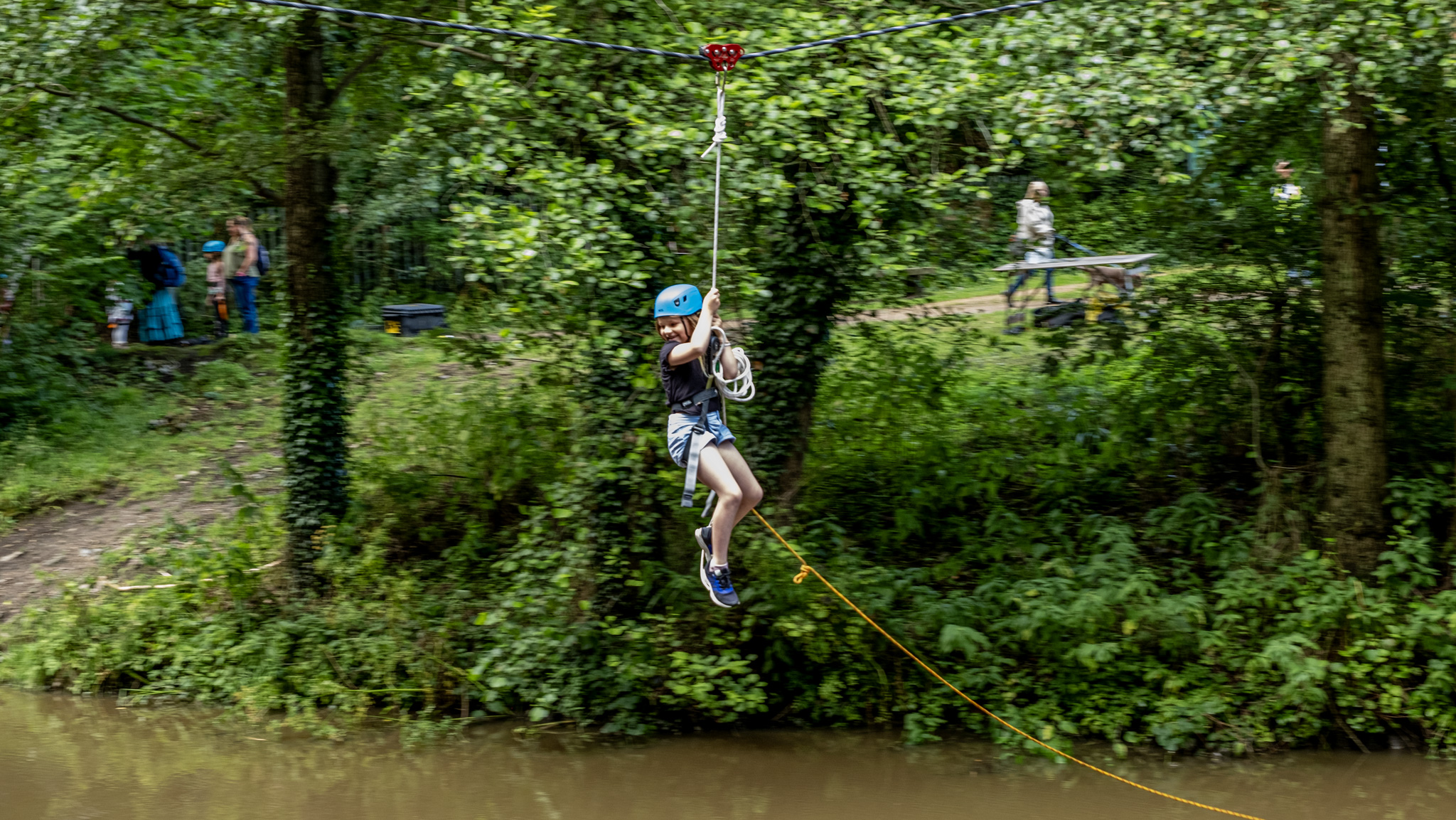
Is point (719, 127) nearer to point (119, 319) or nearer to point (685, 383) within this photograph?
point (685, 383)

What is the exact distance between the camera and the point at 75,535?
476 inches

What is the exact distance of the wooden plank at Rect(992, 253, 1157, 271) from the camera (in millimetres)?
9883

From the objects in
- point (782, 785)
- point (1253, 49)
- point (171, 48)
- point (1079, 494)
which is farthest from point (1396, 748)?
point (171, 48)

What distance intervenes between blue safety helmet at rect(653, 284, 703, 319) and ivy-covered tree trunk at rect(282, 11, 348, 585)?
4.90 metres

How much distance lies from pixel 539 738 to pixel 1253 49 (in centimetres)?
660

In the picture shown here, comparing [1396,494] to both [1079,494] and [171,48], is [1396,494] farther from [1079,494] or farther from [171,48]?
[171,48]

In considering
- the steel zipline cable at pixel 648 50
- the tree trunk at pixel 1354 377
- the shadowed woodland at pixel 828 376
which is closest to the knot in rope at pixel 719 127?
the steel zipline cable at pixel 648 50

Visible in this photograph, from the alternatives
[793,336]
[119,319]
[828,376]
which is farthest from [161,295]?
[793,336]

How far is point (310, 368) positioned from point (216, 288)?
569 cm

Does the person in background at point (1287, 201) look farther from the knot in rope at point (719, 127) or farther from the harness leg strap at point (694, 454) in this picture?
the harness leg strap at point (694, 454)

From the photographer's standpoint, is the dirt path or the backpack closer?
the dirt path

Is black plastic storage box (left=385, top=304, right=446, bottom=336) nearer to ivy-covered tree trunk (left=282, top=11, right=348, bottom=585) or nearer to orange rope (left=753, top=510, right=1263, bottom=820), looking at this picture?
ivy-covered tree trunk (left=282, top=11, right=348, bottom=585)

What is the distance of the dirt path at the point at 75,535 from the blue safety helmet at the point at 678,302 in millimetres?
7054

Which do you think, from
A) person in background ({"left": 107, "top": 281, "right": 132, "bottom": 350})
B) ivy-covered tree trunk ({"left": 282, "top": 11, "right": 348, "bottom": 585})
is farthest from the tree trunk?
person in background ({"left": 107, "top": 281, "right": 132, "bottom": 350})
